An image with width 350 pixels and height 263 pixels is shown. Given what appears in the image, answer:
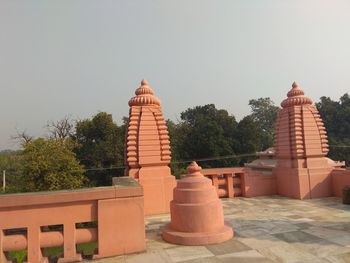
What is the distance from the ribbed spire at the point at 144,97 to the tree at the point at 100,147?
11283mm

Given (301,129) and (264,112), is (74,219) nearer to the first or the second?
(301,129)

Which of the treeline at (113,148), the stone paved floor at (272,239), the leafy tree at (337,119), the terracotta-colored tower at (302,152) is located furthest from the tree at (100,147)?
the leafy tree at (337,119)

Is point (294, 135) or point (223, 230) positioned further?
point (294, 135)

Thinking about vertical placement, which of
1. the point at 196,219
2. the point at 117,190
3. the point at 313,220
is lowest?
the point at 313,220

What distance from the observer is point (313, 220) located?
23.7ft

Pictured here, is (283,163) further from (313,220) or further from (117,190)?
(117,190)

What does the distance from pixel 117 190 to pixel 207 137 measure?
23.5 meters

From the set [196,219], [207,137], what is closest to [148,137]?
[196,219]

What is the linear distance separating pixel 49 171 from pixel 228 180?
8073mm

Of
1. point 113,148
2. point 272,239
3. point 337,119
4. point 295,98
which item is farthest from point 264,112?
point 272,239

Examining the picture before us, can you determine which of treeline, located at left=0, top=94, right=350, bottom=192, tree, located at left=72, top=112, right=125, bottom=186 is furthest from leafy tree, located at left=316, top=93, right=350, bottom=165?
tree, located at left=72, top=112, right=125, bottom=186

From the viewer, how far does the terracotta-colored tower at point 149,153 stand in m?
9.01

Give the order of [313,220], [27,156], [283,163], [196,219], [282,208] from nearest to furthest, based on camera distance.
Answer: [196,219] < [313,220] < [282,208] < [283,163] < [27,156]

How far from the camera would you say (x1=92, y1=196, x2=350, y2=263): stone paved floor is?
189 inches
